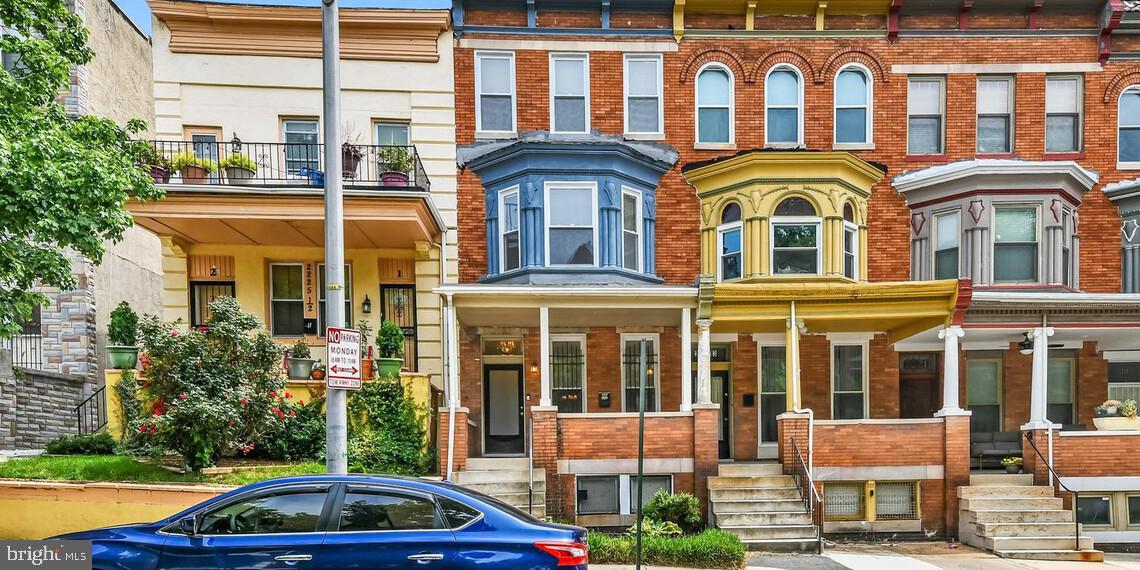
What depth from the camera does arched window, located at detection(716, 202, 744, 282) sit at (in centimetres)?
1433

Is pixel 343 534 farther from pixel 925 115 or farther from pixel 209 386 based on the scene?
pixel 925 115

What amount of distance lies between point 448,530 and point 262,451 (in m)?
7.12

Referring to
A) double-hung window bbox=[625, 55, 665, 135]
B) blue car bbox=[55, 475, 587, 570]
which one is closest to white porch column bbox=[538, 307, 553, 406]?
double-hung window bbox=[625, 55, 665, 135]

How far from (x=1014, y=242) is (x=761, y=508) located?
321 inches

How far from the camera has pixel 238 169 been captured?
1277 centimetres

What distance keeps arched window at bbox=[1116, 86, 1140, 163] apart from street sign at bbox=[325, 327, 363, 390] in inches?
672

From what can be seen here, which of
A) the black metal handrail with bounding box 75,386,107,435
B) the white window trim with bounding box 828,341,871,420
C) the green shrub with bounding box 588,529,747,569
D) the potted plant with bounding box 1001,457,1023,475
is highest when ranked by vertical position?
the white window trim with bounding box 828,341,871,420

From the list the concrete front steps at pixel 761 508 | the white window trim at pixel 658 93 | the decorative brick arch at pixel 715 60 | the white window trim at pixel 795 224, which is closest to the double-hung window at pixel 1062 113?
the white window trim at pixel 795 224

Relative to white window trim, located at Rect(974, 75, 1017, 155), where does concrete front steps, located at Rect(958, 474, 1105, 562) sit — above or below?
below

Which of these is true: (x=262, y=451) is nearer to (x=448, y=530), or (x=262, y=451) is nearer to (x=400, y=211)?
(x=400, y=211)

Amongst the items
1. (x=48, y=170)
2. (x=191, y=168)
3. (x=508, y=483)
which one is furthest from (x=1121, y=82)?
(x=48, y=170)

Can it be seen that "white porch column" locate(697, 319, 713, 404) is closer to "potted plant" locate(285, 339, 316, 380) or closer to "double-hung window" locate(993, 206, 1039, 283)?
"double-hung window" locate(993, 206, 1039, 283)

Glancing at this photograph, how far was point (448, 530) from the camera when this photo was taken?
5.67m

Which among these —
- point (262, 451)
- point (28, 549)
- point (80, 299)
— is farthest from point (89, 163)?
point (80, 299)
